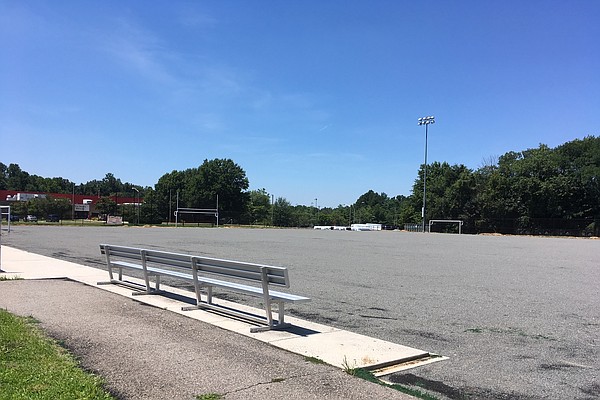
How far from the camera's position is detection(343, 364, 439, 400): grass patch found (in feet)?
14.8

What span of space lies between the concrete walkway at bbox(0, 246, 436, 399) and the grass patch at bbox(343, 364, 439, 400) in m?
0.13

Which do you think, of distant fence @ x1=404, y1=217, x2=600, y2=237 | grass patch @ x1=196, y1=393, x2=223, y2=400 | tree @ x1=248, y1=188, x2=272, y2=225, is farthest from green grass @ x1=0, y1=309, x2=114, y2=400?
tree @ x1=248, y1=188, x2=272, y2=225

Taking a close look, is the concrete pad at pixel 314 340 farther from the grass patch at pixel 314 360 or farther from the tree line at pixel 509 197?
the tree line at pixel 509 197

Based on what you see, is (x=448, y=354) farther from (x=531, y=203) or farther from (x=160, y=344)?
(x=531, y=203)

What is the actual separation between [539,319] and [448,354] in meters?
3.17

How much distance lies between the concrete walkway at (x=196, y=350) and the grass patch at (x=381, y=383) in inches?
5.2

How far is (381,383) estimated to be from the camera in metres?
4.80

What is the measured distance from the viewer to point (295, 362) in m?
5.38

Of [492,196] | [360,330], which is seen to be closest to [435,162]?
[492,196]

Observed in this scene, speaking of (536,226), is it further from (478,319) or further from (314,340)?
(314,340)

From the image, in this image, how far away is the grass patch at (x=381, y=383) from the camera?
452 cm

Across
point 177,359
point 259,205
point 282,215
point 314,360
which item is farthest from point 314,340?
point 259,205

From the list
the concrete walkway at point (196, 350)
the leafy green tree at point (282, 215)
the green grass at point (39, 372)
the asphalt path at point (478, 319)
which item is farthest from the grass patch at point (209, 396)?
the leafy green tree at point (282, 215)

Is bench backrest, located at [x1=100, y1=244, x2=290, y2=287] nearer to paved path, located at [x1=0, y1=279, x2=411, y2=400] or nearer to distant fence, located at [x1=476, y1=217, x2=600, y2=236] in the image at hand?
paved path, located at [x1=0, y1=279, x2=411, y2=400]
